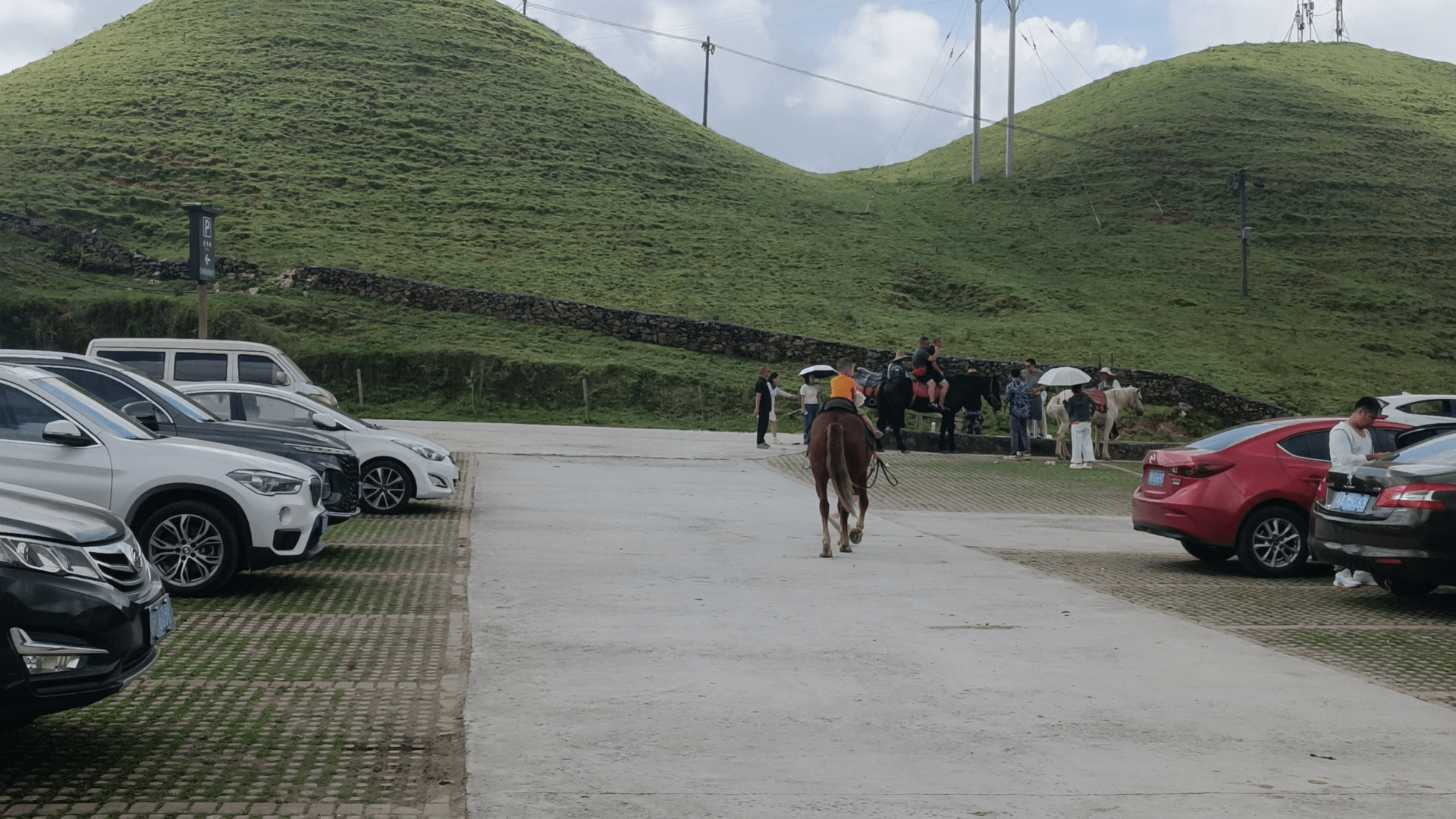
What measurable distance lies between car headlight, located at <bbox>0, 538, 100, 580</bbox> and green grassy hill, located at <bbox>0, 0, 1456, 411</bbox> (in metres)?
32.8

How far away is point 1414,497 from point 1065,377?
13985 millimetres

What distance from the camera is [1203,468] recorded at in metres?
12.2

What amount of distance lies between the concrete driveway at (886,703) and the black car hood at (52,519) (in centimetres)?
182

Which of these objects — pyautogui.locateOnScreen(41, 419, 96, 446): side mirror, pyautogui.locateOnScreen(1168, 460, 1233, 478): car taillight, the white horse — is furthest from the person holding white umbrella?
pyautogui.locateOnScreen(41, 419, 96, 446): side mirror

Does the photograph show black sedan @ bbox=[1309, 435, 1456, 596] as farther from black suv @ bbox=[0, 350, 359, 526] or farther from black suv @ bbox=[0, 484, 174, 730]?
black suv @ bbox=[0, 484, 174, 730]

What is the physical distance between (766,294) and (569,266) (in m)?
8.01

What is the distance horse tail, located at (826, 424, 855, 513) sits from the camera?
12.9m

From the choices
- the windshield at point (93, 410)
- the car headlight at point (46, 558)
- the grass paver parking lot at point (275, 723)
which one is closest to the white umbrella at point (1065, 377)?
the grass paver parking lot at point (275, 723)

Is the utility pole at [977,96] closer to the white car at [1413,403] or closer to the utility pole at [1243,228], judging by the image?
the utility pole at [1243,228]

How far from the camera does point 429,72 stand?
78.4 meters

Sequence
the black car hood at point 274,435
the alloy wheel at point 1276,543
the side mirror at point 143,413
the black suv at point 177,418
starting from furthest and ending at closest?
the alloy wheel at point 1276,543 < the black car hood at point 274,435 < the black suv at point 177,418 < the side mirror at point 143,413

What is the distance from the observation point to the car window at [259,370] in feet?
63.3

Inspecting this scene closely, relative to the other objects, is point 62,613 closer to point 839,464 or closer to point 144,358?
point 839,464

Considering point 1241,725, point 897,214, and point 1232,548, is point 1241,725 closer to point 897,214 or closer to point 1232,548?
point 1232,548
